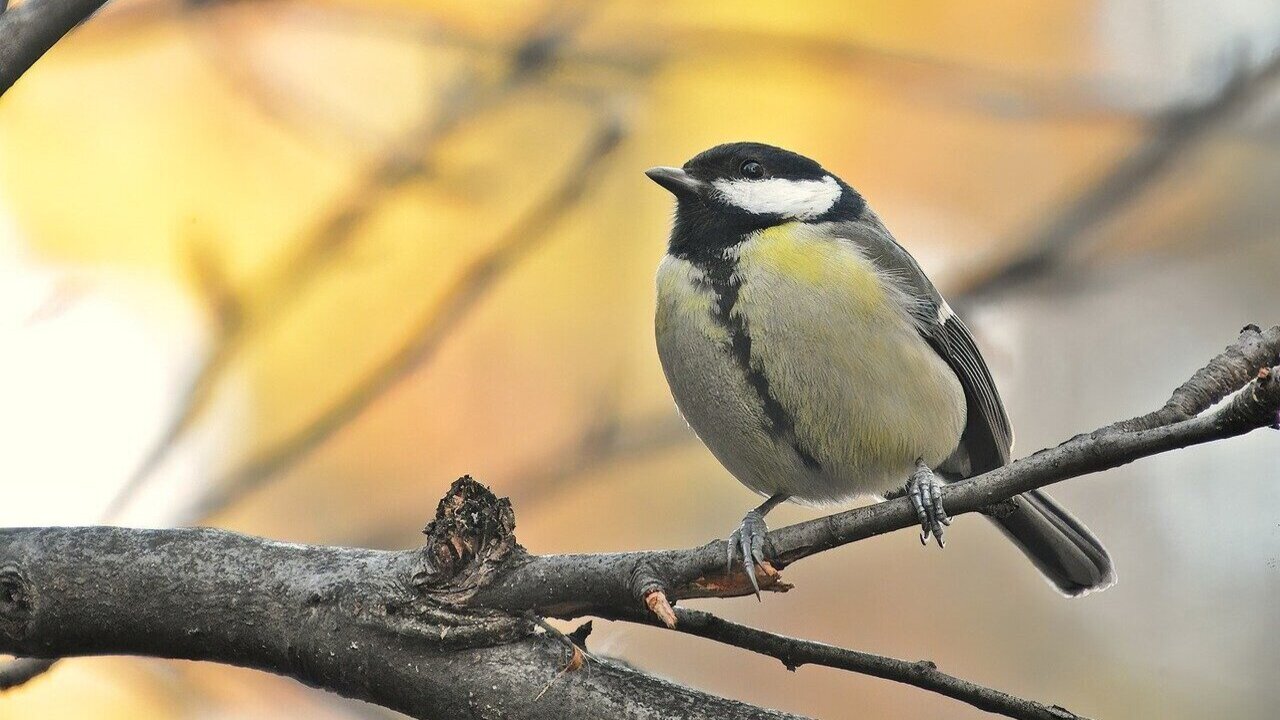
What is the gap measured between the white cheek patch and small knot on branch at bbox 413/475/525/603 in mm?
1731

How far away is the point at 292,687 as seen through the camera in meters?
3.53

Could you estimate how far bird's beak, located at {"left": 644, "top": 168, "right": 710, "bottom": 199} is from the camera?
3498 mm

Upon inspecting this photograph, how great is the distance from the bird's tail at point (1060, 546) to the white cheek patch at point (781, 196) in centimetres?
104

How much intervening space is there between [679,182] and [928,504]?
161cm

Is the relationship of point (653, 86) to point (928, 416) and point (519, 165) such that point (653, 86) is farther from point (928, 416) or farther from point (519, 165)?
point (928, 416)

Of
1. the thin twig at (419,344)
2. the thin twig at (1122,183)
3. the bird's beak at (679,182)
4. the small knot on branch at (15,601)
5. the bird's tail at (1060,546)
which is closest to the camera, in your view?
the small knot on branch at (15,601)

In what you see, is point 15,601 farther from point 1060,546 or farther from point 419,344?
point 1060,546

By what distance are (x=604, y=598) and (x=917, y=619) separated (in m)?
3.48

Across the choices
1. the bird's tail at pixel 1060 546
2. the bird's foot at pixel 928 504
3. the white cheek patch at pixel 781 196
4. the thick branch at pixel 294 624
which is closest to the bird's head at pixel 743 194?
the white cheek patch at pixel 781 196

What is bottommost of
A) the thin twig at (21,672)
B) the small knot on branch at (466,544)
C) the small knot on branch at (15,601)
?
the thin twig at (21,672)

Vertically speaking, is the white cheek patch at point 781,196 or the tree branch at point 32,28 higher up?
the white cheek patch at point 781,196

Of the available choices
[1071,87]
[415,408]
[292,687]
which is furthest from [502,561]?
[415,408]

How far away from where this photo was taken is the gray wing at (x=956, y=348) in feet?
10.8

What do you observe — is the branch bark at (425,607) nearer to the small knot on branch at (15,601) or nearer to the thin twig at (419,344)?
the small knot on branch at (15,601)
